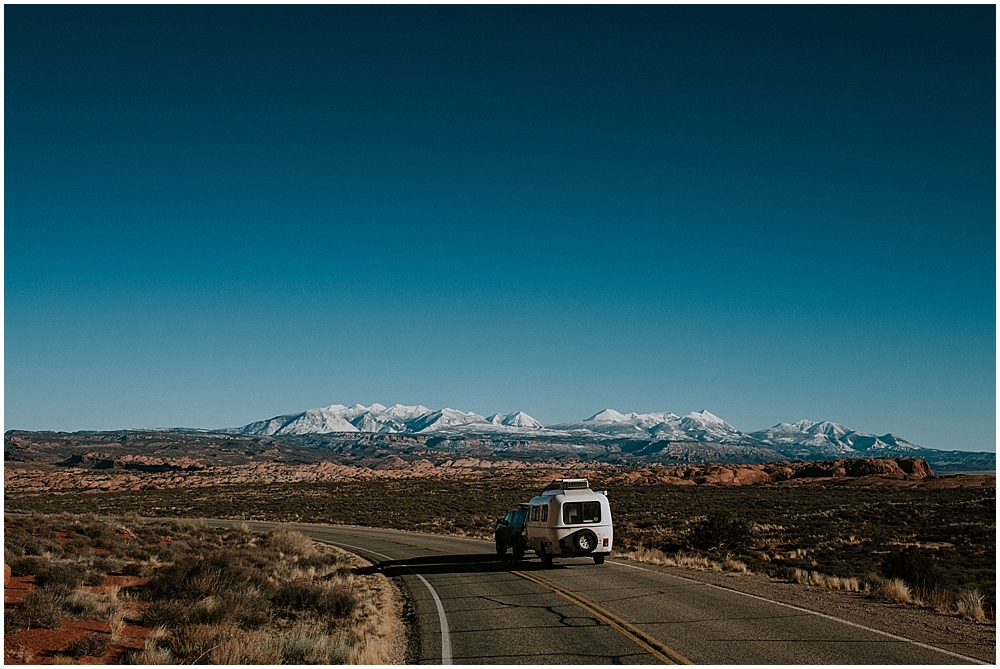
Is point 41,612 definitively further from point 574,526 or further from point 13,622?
point 574,526

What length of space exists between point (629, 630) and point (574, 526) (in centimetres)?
959

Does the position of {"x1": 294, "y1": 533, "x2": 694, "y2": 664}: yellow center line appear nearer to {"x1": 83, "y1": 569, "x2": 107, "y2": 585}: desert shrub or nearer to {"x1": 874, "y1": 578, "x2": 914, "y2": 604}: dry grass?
{"x1": 874, "y1": 578, "x2": 914, "y2": 604}: dry grass

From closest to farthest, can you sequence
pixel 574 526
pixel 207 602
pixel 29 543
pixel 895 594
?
pixel 207 602, pixel 895 594, pixel 574 526, pixel 29 543

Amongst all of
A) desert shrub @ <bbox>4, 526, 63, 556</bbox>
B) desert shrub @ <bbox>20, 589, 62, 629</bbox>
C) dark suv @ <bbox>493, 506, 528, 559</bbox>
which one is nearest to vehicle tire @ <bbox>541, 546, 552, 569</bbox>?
Answer: dark suv @ <bbox>493, 506, 528, 559</bbox>

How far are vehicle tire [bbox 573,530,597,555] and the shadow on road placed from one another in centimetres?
104

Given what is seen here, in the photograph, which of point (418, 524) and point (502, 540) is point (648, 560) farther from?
point (418, 524)

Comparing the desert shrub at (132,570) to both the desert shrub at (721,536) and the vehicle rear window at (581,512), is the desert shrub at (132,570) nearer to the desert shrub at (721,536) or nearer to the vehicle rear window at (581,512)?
the vehicle rear window at (581,512)

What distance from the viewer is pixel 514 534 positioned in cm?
2541

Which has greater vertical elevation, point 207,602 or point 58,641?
point 207,602

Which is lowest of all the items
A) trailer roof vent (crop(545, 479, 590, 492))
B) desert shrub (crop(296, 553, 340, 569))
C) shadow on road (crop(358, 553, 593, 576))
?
desert shrub (crop(296, 553, 340, 569))

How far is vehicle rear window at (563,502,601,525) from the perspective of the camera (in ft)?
73.0

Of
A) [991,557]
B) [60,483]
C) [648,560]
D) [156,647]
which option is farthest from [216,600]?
[60,483]

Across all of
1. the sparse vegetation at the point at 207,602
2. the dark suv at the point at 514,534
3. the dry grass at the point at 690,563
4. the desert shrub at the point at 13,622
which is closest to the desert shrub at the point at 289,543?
the sparse vegetation at the point at 207,602

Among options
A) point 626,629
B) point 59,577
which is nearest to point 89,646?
point 59,577
